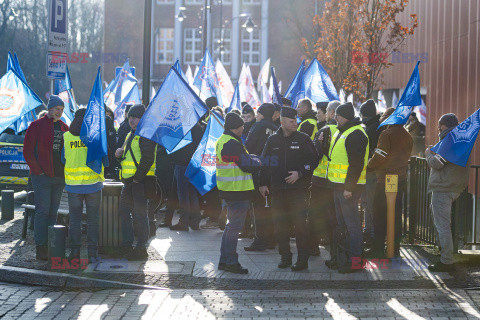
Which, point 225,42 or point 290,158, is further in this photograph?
point 225,42

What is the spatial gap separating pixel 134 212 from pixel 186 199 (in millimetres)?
2631

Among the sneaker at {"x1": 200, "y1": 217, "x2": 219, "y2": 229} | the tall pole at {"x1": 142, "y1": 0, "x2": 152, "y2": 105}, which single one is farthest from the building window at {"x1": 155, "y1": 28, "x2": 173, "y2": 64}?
the sneaker at {"x1": 200, "y1": 217, "x2": 219, "y2": 229}

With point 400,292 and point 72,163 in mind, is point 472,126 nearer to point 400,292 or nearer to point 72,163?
point 400,292

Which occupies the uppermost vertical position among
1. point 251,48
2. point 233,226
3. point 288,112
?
point 251,48

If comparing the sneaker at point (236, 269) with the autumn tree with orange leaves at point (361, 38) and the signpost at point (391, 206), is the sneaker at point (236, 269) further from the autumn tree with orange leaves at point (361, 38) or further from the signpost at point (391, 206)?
the autumn tree with orange leaves at point (361, 38)

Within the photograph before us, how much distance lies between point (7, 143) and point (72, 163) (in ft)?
25.6

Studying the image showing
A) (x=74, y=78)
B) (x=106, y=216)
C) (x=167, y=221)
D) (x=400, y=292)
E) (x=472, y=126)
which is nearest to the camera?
(x=400, y=292)

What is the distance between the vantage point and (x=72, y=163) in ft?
30.6

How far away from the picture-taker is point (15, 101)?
526 inches

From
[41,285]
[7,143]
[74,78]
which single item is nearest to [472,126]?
[41,285]

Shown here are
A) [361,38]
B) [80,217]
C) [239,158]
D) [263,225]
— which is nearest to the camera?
[239,158]

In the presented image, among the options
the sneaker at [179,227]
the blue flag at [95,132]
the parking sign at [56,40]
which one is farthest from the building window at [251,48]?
the blue flag at [95,132]

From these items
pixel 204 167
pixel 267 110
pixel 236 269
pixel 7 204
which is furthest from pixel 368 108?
pixel 7 204

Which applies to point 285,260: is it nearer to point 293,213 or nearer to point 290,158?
point 293,213
